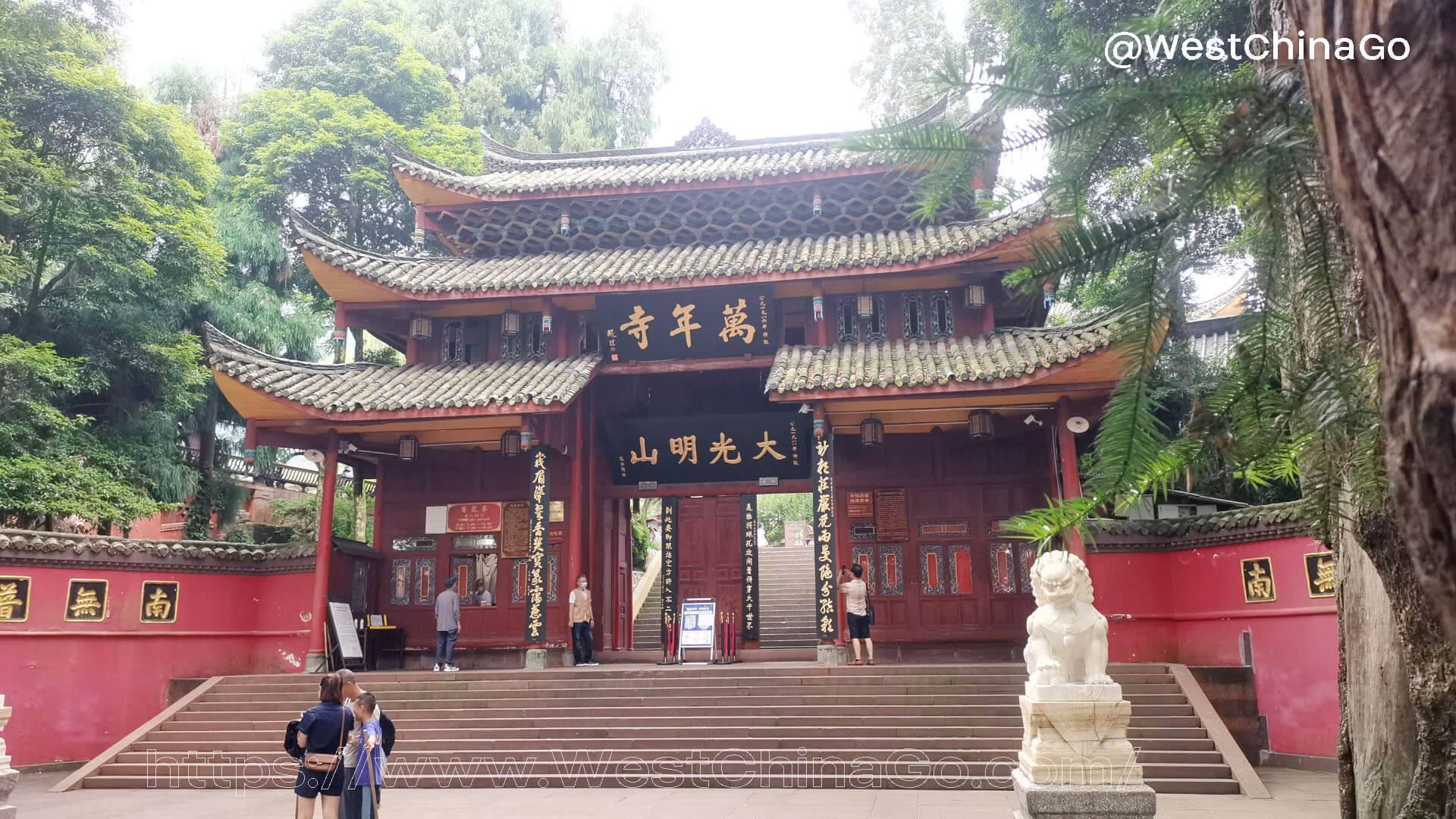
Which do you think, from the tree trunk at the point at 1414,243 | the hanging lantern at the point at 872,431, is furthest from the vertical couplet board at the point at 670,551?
the tree trunk at the point at 1414,243

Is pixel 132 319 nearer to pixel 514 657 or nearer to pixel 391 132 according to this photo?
pixel 391 132

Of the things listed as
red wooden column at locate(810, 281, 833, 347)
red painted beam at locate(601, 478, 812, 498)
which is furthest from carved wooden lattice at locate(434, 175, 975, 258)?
red painted beam at locate(601, 478, 812, 498)

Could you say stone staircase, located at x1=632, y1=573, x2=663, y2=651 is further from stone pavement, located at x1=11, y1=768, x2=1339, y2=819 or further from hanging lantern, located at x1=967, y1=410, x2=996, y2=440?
stone pavement, located at x1=11, y1=768, x2=1339, y2=819

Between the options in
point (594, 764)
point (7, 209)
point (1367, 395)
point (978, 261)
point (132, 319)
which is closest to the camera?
point (1367, 395)

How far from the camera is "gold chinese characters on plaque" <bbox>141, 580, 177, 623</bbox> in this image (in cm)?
1190

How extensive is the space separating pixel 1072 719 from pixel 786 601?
45.3 ft

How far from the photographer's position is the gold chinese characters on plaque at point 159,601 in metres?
11.9

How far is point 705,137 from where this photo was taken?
1648 centimetres

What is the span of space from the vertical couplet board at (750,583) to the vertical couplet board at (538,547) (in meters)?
3.41

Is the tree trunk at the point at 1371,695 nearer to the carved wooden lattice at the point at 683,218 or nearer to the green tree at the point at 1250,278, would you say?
the green tree at the point at 1250,278

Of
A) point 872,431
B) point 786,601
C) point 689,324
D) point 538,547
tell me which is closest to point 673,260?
point 689,324

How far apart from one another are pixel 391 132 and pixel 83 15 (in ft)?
32.2

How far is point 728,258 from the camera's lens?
43.6 ft

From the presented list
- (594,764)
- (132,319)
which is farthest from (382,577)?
(132,319)
